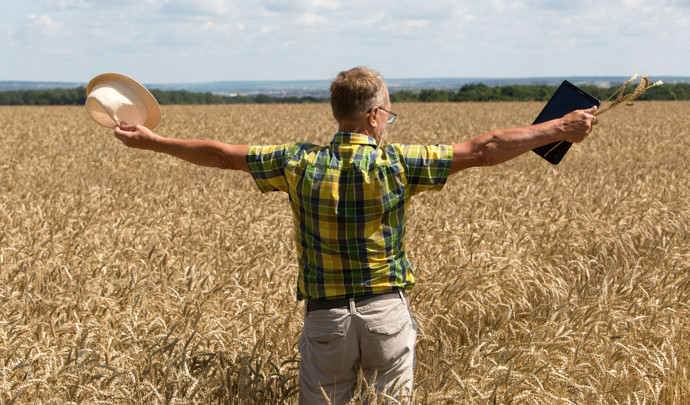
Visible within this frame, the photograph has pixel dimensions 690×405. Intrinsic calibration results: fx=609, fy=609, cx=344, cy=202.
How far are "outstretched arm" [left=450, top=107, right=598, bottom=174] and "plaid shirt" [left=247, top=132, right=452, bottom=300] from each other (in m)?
0.09

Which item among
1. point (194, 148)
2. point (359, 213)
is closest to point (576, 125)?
point (359, 213)

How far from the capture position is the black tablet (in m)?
2.86

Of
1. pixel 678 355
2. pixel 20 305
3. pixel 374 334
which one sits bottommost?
pixel 678 355

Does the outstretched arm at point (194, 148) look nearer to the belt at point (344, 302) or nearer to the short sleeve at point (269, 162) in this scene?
the short sleeve at point (269, 162)

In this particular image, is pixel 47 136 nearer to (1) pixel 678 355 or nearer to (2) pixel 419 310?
(2) pixel 419 310

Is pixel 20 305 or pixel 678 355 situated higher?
pixel 20 305

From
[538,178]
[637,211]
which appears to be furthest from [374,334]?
[538,178]

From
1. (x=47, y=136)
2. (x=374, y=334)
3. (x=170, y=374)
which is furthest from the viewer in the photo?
(x=47, y=136)

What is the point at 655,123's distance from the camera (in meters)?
24.2

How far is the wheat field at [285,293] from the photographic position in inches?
122

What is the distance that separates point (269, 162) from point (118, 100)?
2.80 feet

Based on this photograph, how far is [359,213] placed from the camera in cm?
252

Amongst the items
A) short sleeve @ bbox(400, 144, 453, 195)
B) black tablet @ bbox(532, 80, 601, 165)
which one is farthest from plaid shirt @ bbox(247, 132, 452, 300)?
black tablet @ bbox(532, 80, 601, 165)

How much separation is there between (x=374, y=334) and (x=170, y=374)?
1.13 meters
